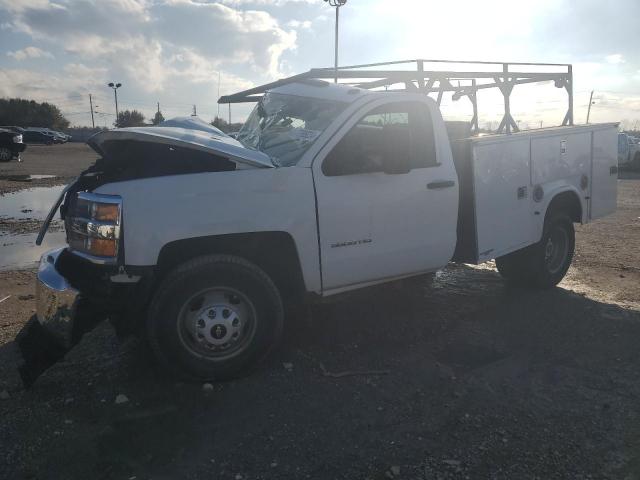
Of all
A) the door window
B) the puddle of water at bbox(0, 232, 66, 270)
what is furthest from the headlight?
the puddle of water at bbox(0, 232, 66, 270)

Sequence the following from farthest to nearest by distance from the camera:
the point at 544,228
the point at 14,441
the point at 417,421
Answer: the point at 544,228 → the point at 417,421 → the point at 14,441

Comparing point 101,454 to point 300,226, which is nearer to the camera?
point 101,454

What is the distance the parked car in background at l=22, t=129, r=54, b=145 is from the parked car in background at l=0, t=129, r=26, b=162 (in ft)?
101

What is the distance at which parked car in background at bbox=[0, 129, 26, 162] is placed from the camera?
80.9 ft

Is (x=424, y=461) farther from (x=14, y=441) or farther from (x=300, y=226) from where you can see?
(x=14, y=441)

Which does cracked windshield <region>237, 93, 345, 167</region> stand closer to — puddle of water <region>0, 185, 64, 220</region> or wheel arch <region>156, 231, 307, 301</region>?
wheel arch <region>156, 231, 307, 301</region>

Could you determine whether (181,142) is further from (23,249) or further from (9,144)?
(9,144)

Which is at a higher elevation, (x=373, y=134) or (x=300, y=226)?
(x=373, y=134)

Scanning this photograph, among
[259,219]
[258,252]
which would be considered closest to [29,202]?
[258,252]

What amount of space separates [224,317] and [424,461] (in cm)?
166

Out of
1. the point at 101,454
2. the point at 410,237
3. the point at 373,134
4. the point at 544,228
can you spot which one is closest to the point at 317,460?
the point at 101,454

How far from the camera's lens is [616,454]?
3098 mm

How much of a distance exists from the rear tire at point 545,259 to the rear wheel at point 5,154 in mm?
25118

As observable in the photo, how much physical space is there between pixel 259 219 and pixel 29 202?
11217 mm
